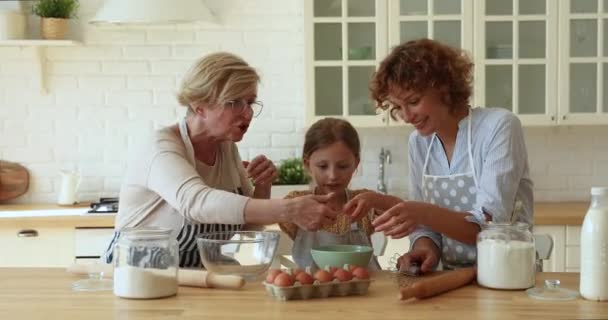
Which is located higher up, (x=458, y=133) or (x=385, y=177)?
(x=458, y=133)

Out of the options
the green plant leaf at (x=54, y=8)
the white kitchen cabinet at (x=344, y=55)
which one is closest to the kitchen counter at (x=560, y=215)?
the white kitchen cabinet at (x=344, y=55)

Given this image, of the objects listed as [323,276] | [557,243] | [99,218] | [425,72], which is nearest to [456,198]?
[425,72]

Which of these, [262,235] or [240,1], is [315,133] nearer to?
[262,235]

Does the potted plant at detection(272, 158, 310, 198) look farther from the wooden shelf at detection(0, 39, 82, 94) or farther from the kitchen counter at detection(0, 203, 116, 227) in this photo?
the wooden shelf at detection(0, 39, 82, 94)

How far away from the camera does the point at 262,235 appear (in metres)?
2.40

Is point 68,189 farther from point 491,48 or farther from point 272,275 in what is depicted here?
point 272,275

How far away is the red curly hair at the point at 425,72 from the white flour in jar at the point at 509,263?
59 cm

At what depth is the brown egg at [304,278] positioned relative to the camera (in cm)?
215

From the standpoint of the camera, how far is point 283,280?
6.97 feet

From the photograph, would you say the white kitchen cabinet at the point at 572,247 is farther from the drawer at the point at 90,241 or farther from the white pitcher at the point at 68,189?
the white pitcher at the point at 68,189

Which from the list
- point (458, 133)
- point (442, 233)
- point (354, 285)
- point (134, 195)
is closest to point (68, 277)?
point (134, 195)

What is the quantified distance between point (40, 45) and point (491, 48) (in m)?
2.41

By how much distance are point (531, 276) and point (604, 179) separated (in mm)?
2810

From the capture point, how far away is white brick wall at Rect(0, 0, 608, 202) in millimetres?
4828
